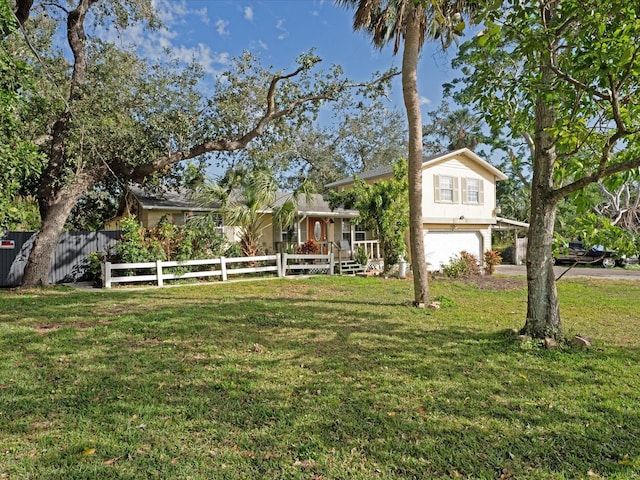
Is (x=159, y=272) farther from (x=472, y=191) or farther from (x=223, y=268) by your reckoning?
(x=472, y=191)

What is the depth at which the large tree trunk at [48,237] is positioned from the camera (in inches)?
456

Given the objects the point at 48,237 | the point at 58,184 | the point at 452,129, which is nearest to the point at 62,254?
the point at 48,237

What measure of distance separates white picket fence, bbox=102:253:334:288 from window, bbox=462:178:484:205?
8.12m

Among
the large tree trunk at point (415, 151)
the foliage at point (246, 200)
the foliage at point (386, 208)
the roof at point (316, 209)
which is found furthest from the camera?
the roof at point (316, 209)

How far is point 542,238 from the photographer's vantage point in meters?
5.54

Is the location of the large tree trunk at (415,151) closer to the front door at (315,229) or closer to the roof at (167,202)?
the roof at (167,202)

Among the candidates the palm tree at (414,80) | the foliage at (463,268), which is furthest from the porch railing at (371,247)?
the palm tree at (414,80)

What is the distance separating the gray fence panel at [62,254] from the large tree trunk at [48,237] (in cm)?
105

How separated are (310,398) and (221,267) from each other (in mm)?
10315

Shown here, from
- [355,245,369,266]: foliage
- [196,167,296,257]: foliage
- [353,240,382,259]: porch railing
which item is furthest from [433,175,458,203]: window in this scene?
[196,167,296,257]: foliage

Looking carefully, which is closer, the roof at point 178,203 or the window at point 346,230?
the roof at point 178,203

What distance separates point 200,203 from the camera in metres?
15.6

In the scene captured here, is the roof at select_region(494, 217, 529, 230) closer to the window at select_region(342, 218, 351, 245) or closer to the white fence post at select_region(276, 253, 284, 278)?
the window at select_region(342, 218, 351, 245)

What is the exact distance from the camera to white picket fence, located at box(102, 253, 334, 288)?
12.0 m
